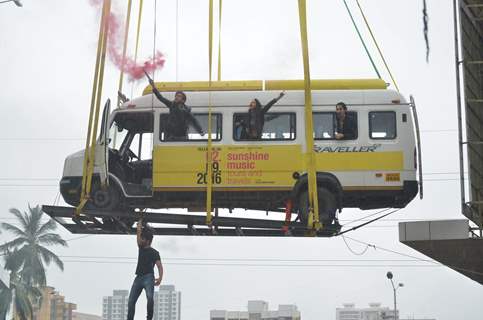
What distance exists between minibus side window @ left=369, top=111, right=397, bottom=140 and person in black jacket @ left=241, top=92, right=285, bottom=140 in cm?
190

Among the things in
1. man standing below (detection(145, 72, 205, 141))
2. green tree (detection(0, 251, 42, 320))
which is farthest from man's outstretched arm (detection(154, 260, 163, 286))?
green tree (detection(0, 251, 42, 320))

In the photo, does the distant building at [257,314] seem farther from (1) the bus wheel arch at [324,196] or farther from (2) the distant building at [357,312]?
(1) the bus wheel arch at [324,196]

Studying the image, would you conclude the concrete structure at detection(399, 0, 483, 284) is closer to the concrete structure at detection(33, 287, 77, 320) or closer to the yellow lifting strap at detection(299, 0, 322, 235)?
the yellow lifting strap at detection(299, 0, 322, 235)

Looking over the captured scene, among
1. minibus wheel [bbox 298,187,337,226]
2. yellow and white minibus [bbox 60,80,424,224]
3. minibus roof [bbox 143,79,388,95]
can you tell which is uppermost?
minibus roof [bbox 143,79,388,95]

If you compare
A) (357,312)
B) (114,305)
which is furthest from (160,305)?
(357,312)

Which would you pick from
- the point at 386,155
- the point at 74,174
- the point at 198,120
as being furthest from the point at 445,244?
the point at 74,174

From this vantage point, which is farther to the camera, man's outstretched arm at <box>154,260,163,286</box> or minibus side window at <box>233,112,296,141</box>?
minibus side window at <box>233,112,296,141</box>

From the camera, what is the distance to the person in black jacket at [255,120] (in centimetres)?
1542

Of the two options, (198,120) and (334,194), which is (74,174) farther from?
(334,194)

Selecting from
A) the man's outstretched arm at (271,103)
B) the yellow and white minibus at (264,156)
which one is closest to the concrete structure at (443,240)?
the yellow and white minibus at (264,156)

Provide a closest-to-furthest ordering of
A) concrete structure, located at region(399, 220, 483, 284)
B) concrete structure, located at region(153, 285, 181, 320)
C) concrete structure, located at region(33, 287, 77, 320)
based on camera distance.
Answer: concrete structure, located at region(399, 220, 483, 284)
concrete structure, located at region(33, 287, 77, 320)
concrete structure, located at region(153, 285, 181, 320)

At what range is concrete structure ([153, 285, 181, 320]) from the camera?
175 metres

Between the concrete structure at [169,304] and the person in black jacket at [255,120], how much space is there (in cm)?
16173

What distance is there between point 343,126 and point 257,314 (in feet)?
336
